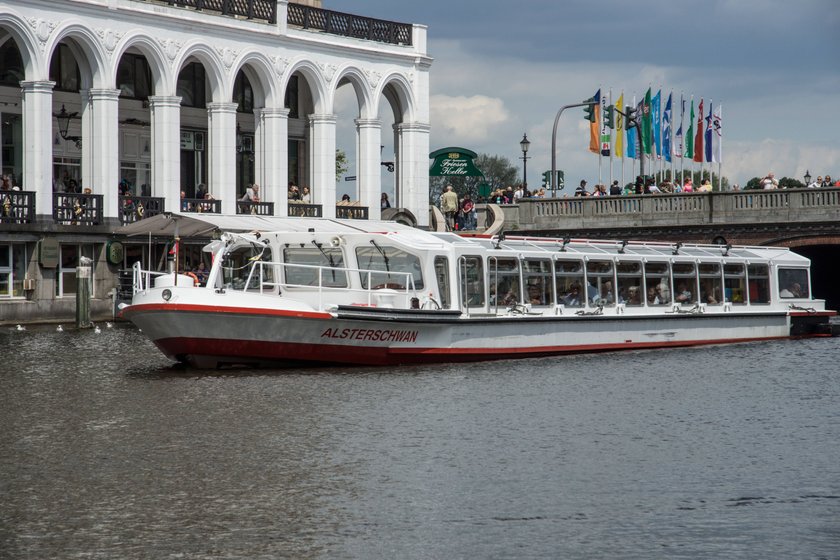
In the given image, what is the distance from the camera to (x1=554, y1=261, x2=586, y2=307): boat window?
119 feet

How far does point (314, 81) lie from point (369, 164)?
16.1ft

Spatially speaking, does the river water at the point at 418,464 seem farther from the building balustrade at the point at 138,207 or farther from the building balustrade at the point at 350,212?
the building balustrade at the point at 350,212

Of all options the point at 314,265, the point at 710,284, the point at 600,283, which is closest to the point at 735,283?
Result: the point at 710,284

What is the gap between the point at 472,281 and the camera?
111 feet

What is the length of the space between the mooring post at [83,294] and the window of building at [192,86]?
13.3 metres

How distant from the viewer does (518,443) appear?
2122cm

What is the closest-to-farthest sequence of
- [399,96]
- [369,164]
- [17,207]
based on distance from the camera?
[17,207] → [369,164] → [399,96]

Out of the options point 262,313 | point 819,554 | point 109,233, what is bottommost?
point 819,554

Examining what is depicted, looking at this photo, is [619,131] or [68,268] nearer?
[68,268]

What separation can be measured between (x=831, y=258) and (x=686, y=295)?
29130mm

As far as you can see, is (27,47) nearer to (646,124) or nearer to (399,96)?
(399,96)

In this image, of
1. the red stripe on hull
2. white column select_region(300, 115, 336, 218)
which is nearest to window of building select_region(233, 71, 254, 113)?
white column select_region(300, 115, 336, 218)

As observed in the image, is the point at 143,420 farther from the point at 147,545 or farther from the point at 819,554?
the point at 819,554

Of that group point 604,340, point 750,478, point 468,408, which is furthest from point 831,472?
point 604,340
